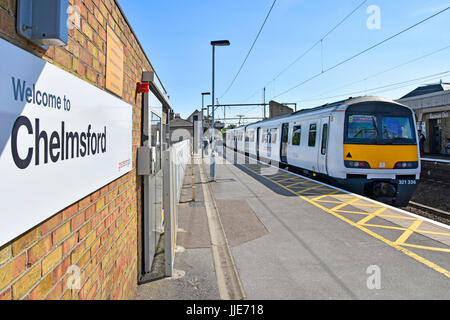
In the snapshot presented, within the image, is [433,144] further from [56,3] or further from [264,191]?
[56,3]

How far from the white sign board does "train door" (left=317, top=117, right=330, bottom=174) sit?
8313mm

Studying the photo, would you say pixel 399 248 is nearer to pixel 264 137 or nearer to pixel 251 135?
pixel 264 137

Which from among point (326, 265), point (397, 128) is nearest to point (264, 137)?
point (397, 128)

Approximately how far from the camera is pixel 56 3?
3.74ft

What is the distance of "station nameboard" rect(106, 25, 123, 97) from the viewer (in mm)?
2178

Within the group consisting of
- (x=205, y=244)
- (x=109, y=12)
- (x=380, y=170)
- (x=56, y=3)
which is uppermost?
(x=109, y=12)

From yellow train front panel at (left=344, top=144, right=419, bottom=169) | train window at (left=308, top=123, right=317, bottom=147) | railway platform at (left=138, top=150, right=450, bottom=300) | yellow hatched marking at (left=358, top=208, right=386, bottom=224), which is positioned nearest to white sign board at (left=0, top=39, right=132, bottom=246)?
railway platform at (left=138, top=150, right=450, bottom=300)

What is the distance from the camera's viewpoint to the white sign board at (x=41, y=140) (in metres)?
0.98

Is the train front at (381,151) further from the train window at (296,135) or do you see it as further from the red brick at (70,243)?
the red brick at (70,243)

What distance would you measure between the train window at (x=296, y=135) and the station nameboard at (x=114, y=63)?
9870 mm

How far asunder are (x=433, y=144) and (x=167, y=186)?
29.0 m

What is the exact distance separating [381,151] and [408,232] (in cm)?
372

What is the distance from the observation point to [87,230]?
177cm
